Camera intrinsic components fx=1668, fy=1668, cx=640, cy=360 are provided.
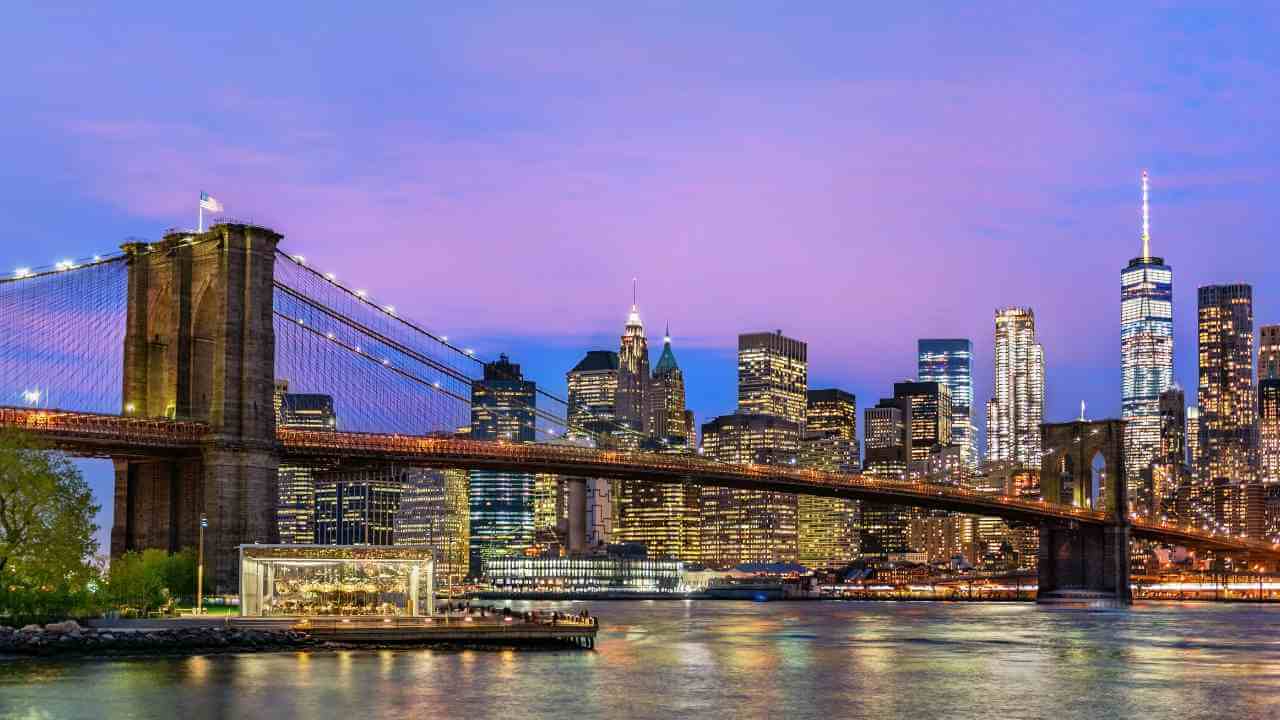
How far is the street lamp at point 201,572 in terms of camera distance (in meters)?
66.5

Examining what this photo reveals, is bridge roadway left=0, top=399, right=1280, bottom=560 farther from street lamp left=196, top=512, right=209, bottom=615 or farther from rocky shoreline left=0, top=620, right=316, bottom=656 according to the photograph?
rocky shoreline left=0, top=620, right=316, bottom=656

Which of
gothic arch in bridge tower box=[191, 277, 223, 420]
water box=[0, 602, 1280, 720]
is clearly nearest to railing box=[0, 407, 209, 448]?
gothic arch in bridge tower box=[191, 277, 223, 420]

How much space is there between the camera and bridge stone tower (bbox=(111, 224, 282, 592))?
72.2m

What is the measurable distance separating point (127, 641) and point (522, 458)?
1400 inches

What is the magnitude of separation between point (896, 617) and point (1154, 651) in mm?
52830

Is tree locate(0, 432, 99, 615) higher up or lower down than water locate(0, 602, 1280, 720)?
higher up

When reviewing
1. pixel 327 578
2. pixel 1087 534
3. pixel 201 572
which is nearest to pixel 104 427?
pixel 201 572

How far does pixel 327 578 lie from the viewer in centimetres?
6906

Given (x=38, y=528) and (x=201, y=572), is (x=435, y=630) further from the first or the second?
(x=38, y=528)

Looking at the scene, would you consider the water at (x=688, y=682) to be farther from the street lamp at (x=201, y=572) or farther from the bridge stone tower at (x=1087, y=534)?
the bridge stone tower at (x=1087, y=534)

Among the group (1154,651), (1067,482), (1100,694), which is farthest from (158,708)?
(1067,482)

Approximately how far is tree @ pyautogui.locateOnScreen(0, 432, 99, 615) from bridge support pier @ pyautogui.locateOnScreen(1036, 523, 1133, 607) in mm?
97532

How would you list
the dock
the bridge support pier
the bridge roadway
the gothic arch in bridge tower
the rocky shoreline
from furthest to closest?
the bridge support pier, the gothic arch in bridge tower, the bridge roadway, the dock, the rocky shoreline

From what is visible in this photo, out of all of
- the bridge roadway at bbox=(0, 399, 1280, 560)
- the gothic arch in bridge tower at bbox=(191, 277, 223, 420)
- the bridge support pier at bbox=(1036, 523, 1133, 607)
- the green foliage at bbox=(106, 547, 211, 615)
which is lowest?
the bridge support pier at bbox=(1036, 523, 1133, 607)
